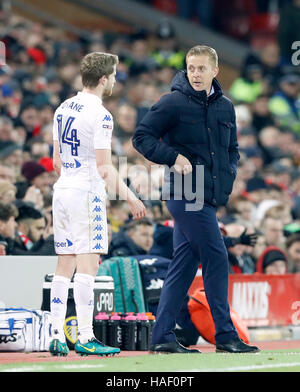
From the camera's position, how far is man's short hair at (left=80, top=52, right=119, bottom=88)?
8.34m

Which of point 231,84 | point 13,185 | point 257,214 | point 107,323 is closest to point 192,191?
point 107,323

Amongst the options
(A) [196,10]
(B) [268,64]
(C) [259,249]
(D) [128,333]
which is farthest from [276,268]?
(A) [196,10]

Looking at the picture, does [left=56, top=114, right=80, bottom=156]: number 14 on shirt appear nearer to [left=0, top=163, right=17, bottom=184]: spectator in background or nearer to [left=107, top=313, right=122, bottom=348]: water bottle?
[left=107, top=313, right=122, bottom=348]: water bottle

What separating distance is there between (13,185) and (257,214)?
4.32 meters

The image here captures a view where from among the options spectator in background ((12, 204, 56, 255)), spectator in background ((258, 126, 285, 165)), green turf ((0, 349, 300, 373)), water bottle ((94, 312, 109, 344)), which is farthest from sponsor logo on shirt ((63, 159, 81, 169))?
spectator in background ((258, 126, 285, 165))

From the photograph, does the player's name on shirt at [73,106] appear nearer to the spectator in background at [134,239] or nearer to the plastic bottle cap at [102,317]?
the plastic bottle cap at [102,317]

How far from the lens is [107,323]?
9688 mm

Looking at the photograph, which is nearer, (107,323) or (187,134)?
(187,134)

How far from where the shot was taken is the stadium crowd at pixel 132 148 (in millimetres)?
11688

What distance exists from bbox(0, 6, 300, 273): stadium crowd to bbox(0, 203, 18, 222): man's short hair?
12 millimetres

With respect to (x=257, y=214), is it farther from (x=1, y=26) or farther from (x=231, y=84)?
(x=231, y=84)

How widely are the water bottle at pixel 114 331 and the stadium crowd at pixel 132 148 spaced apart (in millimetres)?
1254

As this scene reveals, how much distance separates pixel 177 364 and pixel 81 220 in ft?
4.49

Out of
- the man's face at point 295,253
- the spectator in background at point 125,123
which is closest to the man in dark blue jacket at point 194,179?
the man's face at point 295,253
